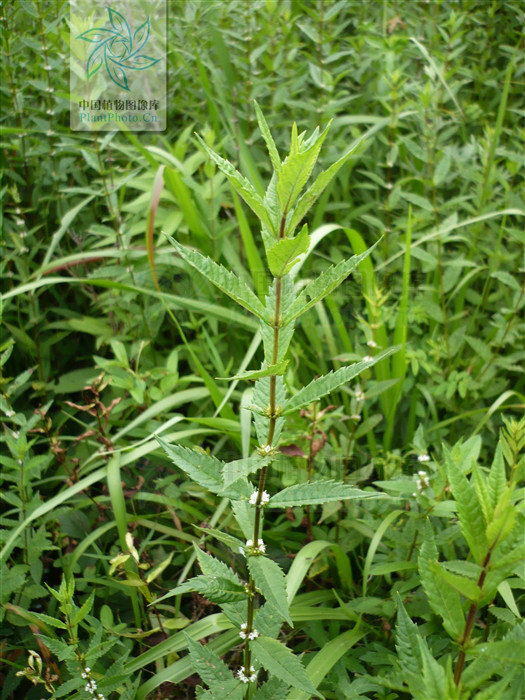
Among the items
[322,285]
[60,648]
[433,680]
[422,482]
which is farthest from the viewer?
[422,482]

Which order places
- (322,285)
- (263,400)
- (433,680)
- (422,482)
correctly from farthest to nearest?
(422,482) → (263,400) → (322,285) → (433,680)

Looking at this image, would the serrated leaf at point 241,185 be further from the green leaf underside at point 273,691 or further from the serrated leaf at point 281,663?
the green leaf underside at point 273,691

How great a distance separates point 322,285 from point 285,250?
103mm

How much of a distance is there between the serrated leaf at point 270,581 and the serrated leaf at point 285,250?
17.9 inches

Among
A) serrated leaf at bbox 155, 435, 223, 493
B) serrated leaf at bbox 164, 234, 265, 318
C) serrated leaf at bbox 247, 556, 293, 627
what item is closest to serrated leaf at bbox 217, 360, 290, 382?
serrated leaf at bbox 164, 234, 265, 318

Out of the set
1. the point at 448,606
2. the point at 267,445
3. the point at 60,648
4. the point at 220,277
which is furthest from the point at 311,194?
the point at 60,648

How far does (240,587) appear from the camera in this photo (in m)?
1.08

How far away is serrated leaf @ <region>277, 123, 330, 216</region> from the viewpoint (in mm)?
855

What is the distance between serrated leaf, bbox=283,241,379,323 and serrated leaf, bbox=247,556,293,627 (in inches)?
15.2

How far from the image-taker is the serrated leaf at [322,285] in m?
0.91

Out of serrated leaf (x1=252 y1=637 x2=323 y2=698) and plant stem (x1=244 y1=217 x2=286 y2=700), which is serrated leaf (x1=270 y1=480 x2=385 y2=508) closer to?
plant stem (x1=244 y1=217 x2=286 y2=700)

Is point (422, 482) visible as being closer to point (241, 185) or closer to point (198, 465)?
point (198, 465)

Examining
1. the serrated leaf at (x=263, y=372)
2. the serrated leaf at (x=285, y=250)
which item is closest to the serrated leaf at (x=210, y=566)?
the serrated leaf at (x=263, y=372)

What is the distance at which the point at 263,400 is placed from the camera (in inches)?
41.1
